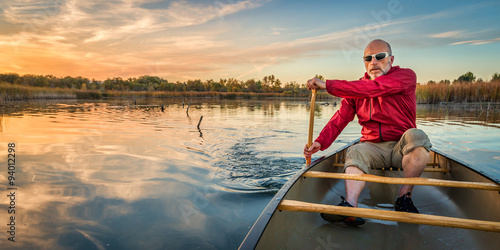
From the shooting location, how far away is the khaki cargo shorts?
2520 mm

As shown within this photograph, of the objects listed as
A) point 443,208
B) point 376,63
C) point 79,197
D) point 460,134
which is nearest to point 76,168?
point 79,197

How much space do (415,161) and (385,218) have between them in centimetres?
99

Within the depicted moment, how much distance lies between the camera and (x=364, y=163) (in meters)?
2.71

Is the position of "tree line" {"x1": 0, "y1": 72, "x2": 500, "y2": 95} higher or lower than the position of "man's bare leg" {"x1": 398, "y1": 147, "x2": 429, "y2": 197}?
higher

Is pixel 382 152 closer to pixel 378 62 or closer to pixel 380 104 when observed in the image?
pixel 380 104

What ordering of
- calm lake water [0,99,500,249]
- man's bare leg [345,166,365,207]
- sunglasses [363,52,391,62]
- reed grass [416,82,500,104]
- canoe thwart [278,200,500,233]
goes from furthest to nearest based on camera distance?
reed grass [416,82,500,104]
calm lake water [0,99,500,249]
sunglasses [363,52,391,62]
man's bare leg [345,166,365,207]
canoe thwart [278,200,500,233]

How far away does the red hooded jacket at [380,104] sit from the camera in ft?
8.50

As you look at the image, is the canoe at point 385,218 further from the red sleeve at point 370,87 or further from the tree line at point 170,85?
the tree line at point 170,85

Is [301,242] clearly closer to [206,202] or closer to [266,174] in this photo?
[206,202]

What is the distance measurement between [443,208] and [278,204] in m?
2.08

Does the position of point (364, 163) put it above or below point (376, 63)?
below

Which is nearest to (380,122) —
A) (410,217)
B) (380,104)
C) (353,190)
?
(380,104)

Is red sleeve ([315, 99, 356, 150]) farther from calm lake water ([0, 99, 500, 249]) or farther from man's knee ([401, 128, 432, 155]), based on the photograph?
calm lake water ([0, 99, 500, 249])

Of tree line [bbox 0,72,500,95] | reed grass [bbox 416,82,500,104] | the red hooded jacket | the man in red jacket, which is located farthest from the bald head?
tree line [bbox 0,72,500,95]
